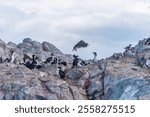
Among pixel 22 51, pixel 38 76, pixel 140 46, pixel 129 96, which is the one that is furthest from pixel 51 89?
pixel 22 51

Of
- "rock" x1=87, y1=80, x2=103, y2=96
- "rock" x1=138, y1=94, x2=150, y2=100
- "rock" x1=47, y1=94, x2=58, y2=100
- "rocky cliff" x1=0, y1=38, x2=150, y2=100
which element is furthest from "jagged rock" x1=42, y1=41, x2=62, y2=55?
"rock" x1=138, y1=94, x2=150, y2=100

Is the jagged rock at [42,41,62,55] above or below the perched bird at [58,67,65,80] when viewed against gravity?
above

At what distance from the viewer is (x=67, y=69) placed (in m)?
56.2

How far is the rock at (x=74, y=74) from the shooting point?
178 ft

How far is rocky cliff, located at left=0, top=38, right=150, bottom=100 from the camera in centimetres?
4944

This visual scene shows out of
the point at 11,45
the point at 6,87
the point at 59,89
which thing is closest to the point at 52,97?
the point at 59,89

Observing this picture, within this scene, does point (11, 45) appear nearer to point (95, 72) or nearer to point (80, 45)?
point (80, 45)

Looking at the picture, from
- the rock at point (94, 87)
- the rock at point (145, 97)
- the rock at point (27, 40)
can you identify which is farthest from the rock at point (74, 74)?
the rock at point (27, 40)

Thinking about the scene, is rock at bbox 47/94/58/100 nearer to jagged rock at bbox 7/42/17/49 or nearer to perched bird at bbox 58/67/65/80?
perched bird at bbox 58/67/65/80

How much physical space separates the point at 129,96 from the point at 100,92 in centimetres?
334

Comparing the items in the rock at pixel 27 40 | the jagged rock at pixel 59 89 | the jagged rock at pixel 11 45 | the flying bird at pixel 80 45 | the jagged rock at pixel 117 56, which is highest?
the rock at pixel 27 40

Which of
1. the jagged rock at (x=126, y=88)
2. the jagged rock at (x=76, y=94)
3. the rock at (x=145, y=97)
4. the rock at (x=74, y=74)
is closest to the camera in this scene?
the rock at (x=145, y=97)

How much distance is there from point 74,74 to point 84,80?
63.1 inches

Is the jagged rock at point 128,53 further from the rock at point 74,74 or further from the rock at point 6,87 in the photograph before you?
the rock at point 6,87
